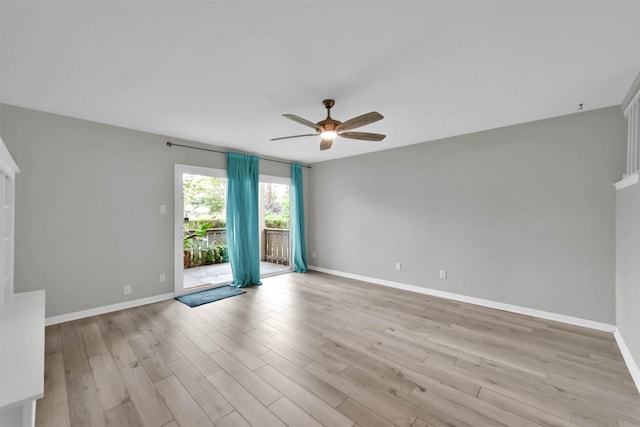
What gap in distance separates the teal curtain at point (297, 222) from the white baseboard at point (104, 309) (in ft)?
8.52

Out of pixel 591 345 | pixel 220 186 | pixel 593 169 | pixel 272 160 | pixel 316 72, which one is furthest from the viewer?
pixel 220 186

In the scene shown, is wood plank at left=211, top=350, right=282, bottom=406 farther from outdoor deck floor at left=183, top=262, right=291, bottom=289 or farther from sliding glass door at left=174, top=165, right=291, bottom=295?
sliding glass door at left=174, top=165, right=291, bottom=295

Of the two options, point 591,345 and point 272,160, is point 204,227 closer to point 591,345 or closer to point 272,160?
point 272,160

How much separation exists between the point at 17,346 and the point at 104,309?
2.39 metres

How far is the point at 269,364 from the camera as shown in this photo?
2.30 m

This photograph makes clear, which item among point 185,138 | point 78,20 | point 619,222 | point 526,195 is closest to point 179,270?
point 185,138

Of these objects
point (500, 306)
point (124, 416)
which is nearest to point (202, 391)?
point (124, 416)

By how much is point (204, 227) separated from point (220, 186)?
135 cm

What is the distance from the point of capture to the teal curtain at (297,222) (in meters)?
5.86

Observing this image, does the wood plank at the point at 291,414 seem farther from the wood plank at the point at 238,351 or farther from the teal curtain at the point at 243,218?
the teal curtain at the point at 243,218

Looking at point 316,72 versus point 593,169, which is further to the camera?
point 593,169

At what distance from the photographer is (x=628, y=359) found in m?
2.31

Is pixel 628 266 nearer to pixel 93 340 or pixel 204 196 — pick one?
pixel 93 340

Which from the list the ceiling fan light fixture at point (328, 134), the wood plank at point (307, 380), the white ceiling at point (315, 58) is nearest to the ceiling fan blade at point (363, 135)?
the ceiling fan light fixture at point (328, 134)
